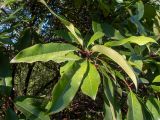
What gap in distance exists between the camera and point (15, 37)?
1.64 meters

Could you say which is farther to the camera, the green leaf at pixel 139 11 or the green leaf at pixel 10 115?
the green leaf at pixel 139 11

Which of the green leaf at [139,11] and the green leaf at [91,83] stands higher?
the green leaf at [139,11]

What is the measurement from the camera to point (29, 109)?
111cm

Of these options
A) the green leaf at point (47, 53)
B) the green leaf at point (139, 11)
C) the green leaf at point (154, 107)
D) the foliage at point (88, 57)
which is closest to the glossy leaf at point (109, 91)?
the foliage at point (88, 57)

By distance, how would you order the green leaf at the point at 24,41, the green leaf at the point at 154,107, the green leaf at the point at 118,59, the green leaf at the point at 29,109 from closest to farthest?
1. the green leaf at the point at 118,59
2. the green leaf at the point at 29,109
3. the green leaf at the point at 154,107
4. the green leaf at the point at 24,41

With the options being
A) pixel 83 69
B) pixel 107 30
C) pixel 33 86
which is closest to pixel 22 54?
pixel 83 69

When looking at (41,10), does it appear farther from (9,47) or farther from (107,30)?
(107,30)

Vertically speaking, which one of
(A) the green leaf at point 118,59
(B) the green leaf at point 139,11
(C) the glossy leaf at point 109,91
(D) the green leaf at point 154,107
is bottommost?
(D) the green leaf at point 154,107

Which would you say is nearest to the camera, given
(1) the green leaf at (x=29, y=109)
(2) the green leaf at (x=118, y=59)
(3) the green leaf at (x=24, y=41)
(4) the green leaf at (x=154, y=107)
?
(2) the green leaf at (x=118, y=59)

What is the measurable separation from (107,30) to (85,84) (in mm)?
368

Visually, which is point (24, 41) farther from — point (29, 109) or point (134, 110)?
point (134, 110)

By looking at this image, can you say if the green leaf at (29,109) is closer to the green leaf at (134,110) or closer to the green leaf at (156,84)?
the green leaf at (134,110)

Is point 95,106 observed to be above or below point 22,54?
below

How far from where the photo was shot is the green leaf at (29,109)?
42.7 inches
